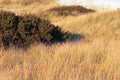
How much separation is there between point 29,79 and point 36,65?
2.99 ft

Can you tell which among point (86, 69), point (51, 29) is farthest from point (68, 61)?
point (51, 29)

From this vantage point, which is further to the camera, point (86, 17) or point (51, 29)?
point (86, 17)

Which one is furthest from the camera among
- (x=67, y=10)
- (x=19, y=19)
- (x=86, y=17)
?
(x=67, y=10)

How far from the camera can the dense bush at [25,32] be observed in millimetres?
9000

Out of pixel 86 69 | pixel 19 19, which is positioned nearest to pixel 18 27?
pixel 19 19

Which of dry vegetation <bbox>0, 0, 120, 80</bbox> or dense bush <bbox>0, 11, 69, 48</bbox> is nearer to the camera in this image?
dry vegetation <bbox>0, 0, 120, 80</bbox>

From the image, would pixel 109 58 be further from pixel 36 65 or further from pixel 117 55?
pixel 36 65

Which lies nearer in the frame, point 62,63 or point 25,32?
point 62,63

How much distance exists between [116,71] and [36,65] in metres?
1.48

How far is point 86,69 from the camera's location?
634 cm

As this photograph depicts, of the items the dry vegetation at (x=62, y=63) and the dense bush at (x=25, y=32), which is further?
the dense bush at (x=25, y=32)

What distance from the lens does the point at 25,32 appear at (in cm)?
955

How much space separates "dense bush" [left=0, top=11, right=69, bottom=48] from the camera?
A: 354 inches

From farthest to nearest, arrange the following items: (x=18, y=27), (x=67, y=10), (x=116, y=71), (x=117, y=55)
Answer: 1. (x=67, y=10)
2. (x=18, y=27)
3. (x=117, y=55)
4. (x=116, y=71)
